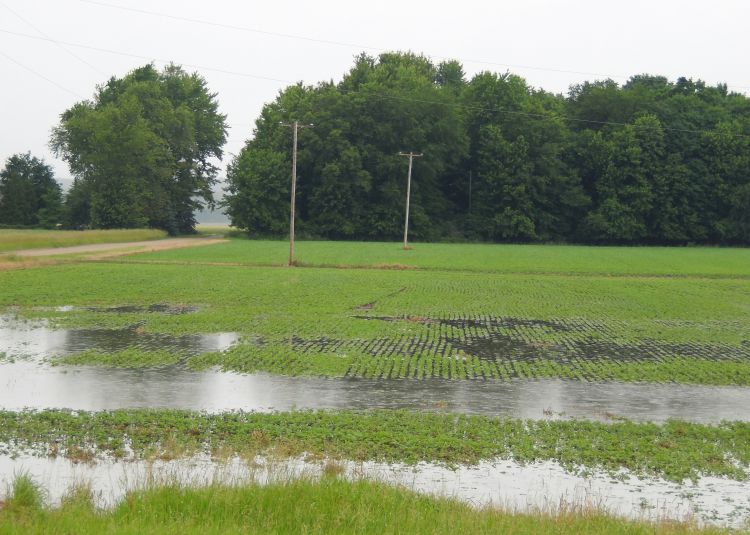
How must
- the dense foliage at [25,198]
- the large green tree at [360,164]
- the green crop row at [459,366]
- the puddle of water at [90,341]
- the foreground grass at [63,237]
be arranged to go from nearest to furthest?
the green crop row at [459,366] < the puddle of water at [90,341] < the foreground grass at [63,237] < the large green tree at [360,164] < the dense foliage at [25,198]

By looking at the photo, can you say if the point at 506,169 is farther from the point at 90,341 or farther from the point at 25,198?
the point at 90,341

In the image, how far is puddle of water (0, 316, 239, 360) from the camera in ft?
58.9

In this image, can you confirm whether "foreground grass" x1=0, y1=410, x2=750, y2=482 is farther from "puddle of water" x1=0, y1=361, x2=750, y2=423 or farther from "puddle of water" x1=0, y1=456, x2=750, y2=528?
"puddle of water" x1=0, y1=361, x2=750, y2=423

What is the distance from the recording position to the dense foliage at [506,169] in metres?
93.8

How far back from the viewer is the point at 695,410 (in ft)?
43.3

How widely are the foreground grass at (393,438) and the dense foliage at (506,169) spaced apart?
80.3 meters

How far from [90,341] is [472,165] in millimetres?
84846

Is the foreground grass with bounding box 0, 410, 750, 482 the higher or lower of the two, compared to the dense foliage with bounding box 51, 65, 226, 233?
lower

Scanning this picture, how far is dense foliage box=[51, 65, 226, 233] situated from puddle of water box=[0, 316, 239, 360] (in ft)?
264

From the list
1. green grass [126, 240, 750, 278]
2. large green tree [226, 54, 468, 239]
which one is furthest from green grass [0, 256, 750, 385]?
large green tree [226, 54, 468, 239]

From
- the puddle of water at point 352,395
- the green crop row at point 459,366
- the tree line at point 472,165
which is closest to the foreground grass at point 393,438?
the puddle of water at point 352,395

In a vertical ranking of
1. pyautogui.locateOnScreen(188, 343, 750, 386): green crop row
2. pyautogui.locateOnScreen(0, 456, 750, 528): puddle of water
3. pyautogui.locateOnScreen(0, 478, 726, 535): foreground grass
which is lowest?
pyautogui.locateOnScreen(188, 343, 750, 386): green crop row

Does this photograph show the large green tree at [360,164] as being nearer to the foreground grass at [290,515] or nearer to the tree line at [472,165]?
the tree line at [472,165]

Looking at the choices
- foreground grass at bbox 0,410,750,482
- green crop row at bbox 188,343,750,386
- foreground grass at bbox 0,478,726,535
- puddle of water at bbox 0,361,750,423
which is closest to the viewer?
foreground grass at bbox 0,478,726,535
